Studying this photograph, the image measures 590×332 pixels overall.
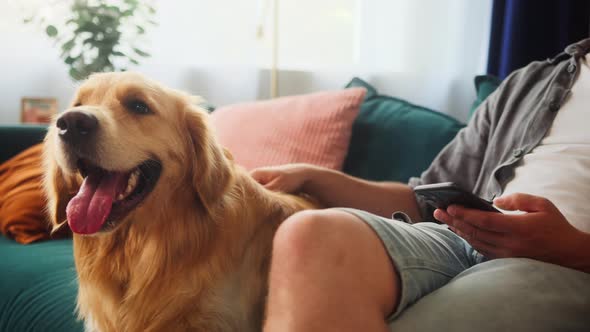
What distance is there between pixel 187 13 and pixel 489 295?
6.77ft

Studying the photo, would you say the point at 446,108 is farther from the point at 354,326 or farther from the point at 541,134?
the point at 354,326

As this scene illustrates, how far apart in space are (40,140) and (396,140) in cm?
125

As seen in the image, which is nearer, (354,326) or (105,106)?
(354,326)

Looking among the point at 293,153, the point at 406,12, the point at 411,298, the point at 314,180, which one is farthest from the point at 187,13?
the point at 411,298

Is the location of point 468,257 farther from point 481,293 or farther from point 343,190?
point 343,190

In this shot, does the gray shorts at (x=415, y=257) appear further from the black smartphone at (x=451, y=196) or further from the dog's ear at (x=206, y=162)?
the dog's ear at (x=206, y=162)

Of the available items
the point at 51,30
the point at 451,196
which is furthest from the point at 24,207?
the point at 451,196

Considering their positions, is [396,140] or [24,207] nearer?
[24,207]

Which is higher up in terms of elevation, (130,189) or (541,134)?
(541,134)

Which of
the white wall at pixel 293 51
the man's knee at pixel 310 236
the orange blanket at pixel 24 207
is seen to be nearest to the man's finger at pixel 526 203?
the man's knee at pixel 310 236

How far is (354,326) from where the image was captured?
0.64 metres

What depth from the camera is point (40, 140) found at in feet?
6.31

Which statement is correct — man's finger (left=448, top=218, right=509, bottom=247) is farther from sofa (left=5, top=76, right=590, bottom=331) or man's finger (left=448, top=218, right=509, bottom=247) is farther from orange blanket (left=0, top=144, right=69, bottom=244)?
orange blanket (left=0, top=144, right=69, bottom=244)

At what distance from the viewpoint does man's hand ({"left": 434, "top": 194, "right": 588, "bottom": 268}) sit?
31.5 inches
